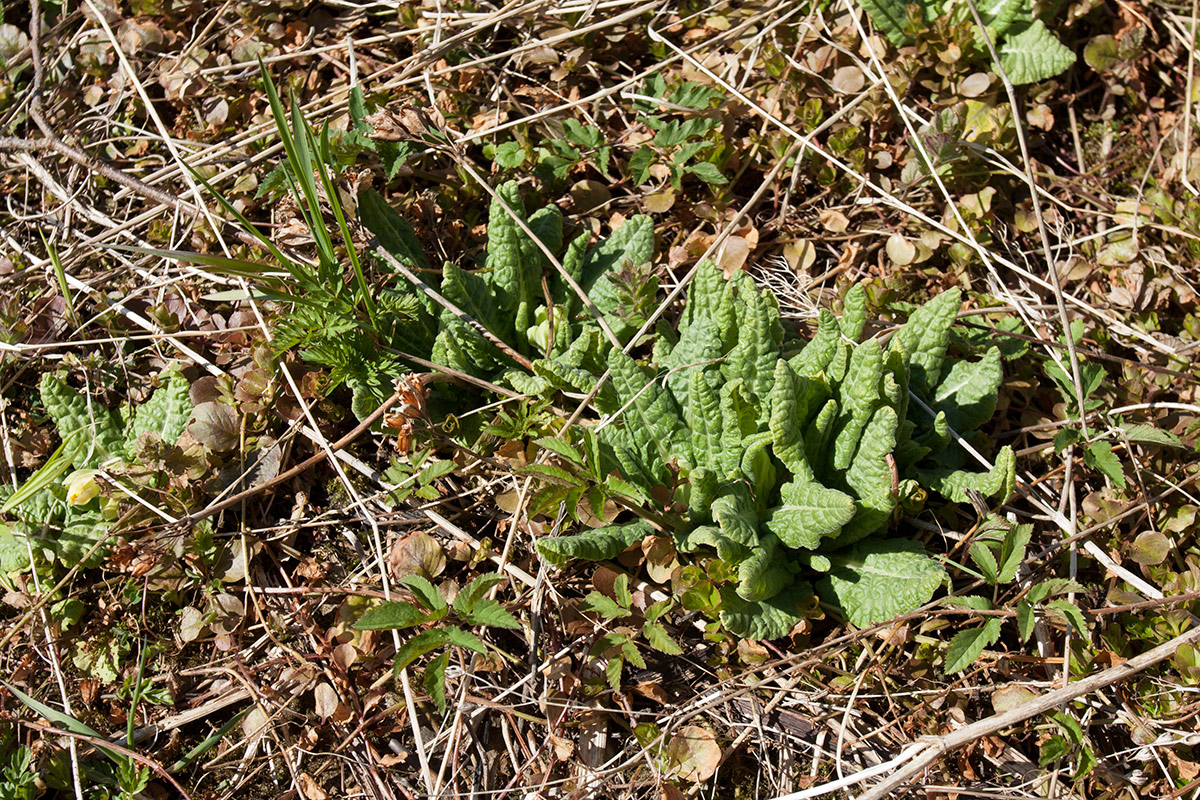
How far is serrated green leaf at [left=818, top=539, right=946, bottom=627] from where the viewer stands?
6.47 feet

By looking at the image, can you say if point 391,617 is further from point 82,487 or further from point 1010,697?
point 1010,697

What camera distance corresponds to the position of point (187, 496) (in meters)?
2.39

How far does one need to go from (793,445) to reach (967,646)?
1.86ft

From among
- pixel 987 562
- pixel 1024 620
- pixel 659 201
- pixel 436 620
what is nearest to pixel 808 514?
pixel 987 562

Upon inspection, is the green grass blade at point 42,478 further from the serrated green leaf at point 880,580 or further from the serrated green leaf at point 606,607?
the serrated green leaf at point 880,580

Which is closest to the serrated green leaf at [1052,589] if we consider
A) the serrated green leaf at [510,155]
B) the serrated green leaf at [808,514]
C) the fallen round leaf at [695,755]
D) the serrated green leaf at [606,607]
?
the serrated green leaf at [808,514]

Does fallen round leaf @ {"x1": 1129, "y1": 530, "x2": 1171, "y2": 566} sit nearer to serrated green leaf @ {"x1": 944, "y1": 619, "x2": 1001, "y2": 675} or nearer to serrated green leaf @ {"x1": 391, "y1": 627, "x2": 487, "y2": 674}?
serrated green leaf @ {"x1": 944, "y1": 619, "x2": 1001, "y2": 675}

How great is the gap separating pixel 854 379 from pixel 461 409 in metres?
1.08

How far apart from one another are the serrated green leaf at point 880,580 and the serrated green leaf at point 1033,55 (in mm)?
1717

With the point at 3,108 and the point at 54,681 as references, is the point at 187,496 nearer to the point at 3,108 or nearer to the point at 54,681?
the point at 54,681

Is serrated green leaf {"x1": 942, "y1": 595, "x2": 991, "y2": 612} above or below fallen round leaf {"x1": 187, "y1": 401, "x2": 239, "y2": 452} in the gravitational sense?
below

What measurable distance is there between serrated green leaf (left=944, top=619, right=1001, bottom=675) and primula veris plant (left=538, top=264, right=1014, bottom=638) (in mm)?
119

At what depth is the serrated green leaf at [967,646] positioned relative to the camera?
6.21 ft

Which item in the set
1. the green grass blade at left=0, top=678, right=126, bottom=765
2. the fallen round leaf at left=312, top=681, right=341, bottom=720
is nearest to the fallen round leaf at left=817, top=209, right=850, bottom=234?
the fallen round leaf at left=312, top=681, right=341, bottom=720
